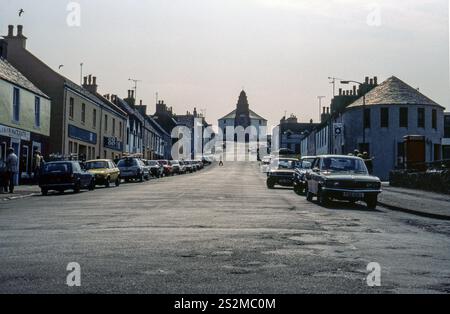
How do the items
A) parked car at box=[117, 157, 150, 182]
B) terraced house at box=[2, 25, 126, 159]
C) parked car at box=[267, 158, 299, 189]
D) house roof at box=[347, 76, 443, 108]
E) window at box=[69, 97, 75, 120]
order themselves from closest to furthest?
parked car at box=[267, 158, 299, 189] < parked car at box=[117, 157, 150, 182] < terraced house at box=[2, 25, 126, 159] < window at box=[69, 97, 75, 120] < house roof at box=[347, 76, 443, 108]

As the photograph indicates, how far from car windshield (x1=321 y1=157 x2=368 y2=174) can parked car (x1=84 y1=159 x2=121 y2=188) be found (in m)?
16.3

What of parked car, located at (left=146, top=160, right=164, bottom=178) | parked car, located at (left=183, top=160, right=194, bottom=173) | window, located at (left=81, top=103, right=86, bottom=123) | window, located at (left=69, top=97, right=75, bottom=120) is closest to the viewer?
window, located at (left=69, top=97, right=75, bottom=120)

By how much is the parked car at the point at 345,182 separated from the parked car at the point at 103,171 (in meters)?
16.1

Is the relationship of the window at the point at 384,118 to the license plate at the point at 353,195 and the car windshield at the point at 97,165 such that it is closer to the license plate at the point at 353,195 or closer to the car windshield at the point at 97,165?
the car windshield at the point at 97,165

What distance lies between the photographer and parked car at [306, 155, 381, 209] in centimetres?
1930

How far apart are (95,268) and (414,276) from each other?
13.1ft

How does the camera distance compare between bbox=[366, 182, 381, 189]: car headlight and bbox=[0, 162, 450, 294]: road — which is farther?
bbox=[366, 182, 381, 189]: car headlight

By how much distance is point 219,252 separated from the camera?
8898 millimetres

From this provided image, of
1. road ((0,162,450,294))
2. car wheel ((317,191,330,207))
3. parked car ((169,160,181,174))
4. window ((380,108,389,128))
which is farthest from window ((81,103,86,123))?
road ((0,162,450,294))

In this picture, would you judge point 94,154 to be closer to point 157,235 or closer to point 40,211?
point 40,211

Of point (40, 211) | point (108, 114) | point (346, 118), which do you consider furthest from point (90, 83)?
point (40, 211)

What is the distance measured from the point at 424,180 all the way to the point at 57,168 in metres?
18.3

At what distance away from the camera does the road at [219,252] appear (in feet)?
21.6

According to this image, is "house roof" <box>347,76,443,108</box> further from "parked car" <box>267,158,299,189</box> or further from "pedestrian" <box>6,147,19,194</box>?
"pedestrian" <box>6,147,19,194</box>
